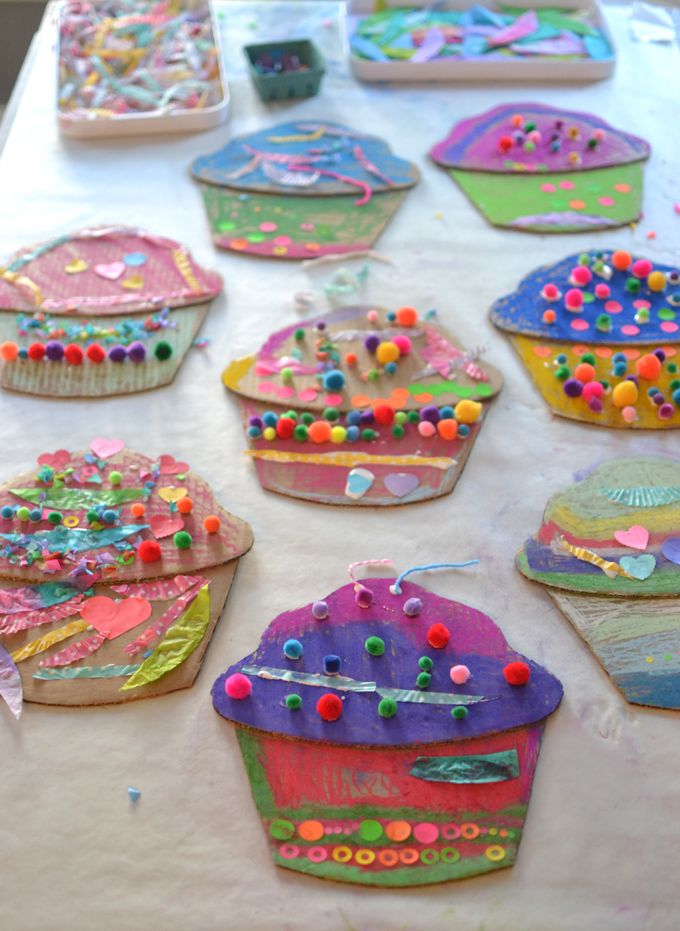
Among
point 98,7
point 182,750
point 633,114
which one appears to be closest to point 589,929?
point 182,750

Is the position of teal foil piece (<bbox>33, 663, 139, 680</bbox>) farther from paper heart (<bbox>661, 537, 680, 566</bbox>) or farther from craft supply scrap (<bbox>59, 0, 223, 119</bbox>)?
craft supply scrap (<bbox>59, 0, 223, 119</bbox>)

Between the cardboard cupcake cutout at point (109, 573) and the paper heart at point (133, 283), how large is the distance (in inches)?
14.5

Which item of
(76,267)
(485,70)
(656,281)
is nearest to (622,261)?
(656,281)

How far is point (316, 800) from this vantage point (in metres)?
1.08

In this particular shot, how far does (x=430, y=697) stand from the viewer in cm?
116

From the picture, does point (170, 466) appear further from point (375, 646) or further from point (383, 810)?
point (383, 810)

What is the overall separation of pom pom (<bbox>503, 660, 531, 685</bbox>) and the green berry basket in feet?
4.84

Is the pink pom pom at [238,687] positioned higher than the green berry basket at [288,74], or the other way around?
the green berry basket at [288,74]

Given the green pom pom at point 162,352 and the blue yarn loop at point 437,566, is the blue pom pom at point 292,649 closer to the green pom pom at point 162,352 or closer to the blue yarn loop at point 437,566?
the blue yarn loop at point 437,566

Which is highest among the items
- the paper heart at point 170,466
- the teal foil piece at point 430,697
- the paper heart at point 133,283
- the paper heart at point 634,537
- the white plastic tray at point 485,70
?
the white plastic tray at point 485,70

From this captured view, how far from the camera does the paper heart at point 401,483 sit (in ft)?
4.59

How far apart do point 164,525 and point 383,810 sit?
49cm

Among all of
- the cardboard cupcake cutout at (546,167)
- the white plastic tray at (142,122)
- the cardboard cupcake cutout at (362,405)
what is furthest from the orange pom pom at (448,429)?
the white plastic tray at (142,122)

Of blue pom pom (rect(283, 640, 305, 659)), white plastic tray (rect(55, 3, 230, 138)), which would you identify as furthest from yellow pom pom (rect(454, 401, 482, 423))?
white plastic tray (rect(55, 3, 230, 138))
